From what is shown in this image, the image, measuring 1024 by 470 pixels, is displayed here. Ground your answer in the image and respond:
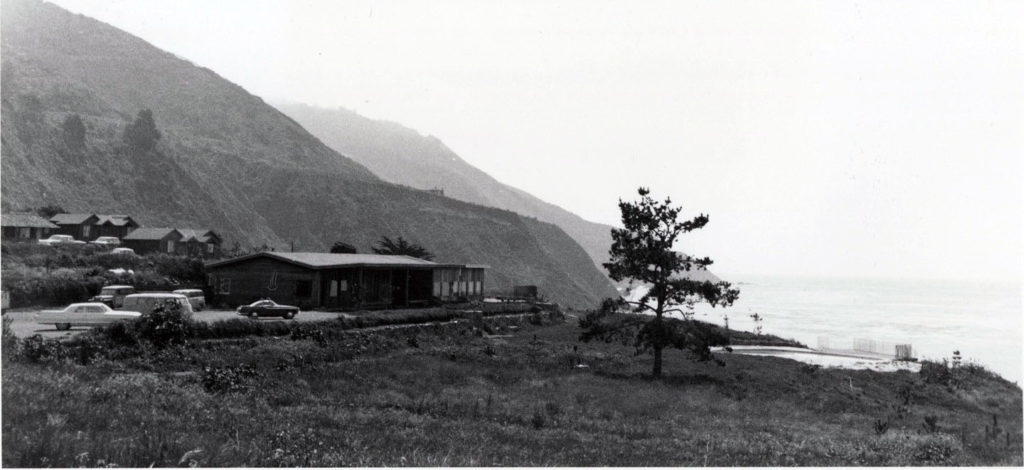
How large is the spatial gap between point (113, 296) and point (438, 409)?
2736 cm

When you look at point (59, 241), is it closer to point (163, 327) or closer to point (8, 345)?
point (163, 327)

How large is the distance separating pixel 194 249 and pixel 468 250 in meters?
61.7

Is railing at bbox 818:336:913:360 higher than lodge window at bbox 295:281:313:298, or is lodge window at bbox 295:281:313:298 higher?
lodge window at bbox 295:281:313:298

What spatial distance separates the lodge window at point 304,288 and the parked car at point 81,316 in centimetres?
1372

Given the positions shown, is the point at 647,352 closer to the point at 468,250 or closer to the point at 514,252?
the point at 468,250

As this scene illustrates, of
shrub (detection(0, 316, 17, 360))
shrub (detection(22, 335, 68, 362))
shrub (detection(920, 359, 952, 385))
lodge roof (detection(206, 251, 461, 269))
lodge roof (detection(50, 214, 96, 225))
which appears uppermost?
lodge roof (detection(50, 214, 96, 225))

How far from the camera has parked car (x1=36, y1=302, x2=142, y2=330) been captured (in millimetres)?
27531

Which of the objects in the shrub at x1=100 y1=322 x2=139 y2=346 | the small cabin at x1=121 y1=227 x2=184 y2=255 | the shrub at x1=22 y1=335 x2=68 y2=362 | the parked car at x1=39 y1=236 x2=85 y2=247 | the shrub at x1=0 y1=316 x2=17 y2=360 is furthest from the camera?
the small cabin at x1=121 y1=227 x2=184 y2=255

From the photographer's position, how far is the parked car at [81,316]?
27531mm

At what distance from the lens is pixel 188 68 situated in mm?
192125

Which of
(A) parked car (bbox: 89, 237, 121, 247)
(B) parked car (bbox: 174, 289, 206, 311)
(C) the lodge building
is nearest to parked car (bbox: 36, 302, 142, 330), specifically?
(B) parked car (bbox: 174, 289, 206, 311)

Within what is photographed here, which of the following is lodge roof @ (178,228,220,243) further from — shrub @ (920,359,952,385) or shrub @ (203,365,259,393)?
shrub @ (920,359,952,385)

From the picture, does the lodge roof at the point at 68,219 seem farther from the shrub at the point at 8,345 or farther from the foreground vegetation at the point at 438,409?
the shrub at the point at 8,345

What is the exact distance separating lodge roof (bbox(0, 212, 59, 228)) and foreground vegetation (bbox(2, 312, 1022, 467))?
52.1 meters
